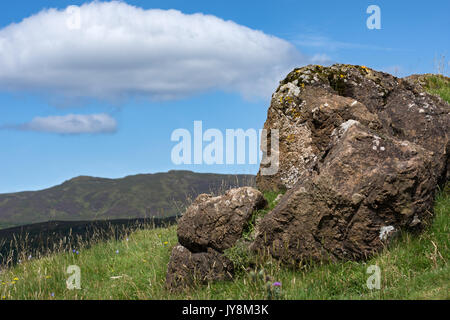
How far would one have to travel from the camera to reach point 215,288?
26.0 feet

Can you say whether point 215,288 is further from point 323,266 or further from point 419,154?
point 419,154

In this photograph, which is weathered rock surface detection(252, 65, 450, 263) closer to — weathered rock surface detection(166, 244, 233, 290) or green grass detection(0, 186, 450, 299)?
green grass detection(0, 186, 450, 299)

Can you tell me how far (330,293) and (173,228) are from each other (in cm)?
760

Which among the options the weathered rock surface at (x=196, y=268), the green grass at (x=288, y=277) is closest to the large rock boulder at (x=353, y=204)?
the green grass at (x=288, y=277)

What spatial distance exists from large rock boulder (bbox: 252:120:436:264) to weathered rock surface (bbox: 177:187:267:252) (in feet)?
2.31

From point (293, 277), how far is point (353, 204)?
173cm

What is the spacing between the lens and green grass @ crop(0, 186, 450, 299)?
656cm

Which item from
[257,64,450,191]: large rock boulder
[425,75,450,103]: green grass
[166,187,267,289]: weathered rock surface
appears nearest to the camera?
[166,187,267,289]: weathered rock surface

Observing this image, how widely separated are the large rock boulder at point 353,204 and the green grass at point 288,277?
0.30 metres

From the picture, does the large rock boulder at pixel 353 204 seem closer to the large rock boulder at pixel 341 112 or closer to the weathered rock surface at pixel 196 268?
the weathered rock surface at pixel 196 268

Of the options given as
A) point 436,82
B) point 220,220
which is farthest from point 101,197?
point 220,220

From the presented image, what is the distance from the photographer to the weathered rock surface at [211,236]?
28.2 ft

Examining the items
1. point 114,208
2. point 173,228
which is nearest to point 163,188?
point 114,208

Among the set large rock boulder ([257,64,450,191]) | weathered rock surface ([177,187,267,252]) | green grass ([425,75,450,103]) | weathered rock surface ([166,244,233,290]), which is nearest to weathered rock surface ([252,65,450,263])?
weathered rock surface ([177,187,267,252])
